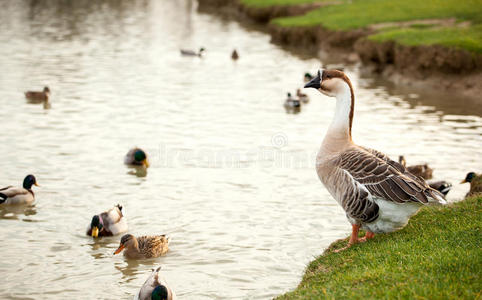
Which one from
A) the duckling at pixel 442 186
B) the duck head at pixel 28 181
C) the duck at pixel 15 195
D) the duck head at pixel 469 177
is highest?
the duck head at pixel 469 177

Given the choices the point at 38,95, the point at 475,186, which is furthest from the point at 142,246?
the point at 38,95

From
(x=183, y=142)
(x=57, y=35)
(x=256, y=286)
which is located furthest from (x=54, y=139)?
(x=57, y=35)

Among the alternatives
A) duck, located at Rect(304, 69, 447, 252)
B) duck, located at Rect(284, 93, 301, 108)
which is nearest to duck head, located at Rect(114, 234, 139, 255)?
duck, located at Rect(304, 69, 447, 252)

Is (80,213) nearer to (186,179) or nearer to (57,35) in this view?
(186,179)

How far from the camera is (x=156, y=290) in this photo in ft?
31.6

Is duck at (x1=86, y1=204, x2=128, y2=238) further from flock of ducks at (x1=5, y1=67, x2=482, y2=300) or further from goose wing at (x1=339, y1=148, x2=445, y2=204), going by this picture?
goose wing at (x1=339, y1=148, x2=445, y2=204)

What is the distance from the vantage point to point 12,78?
98.7 feet

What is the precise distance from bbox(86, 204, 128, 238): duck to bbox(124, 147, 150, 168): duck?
15.6 ft

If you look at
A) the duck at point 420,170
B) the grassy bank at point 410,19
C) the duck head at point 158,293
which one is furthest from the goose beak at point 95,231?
the grassy bank at point 410,19

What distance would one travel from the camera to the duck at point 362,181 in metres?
9.40

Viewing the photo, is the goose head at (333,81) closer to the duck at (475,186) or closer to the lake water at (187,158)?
the lake water at (187,158)

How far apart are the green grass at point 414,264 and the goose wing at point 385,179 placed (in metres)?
0.79

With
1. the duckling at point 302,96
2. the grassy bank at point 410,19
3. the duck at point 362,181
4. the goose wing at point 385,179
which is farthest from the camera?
the grassy bank at point 410,19

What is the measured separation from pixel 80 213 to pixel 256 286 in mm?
5269
